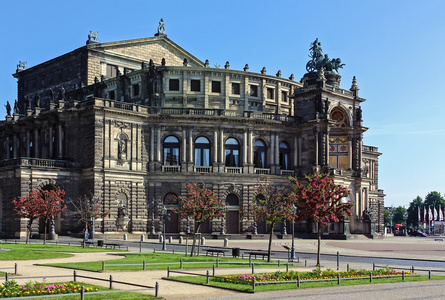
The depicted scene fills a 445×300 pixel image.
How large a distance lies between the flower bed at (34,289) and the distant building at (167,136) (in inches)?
1889

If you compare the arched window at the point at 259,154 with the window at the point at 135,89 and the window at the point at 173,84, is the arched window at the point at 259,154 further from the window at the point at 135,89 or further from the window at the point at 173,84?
the window at the point at 135,89

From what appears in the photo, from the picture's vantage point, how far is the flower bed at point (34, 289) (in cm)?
2355

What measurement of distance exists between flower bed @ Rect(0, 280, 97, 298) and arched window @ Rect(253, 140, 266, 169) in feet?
200

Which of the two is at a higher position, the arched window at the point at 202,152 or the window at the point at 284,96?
the window at the point at 284,96

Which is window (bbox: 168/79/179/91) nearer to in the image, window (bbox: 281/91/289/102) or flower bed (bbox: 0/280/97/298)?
window (bbox: 281/91/289/102)

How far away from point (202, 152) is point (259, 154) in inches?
323

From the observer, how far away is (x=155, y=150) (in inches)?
3231

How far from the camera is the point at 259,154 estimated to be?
86938 millimetres

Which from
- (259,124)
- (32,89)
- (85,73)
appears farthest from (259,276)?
(32,89)

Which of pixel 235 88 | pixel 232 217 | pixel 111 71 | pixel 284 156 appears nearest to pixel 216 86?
pixel 235 88

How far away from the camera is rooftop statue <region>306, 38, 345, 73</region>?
94062 mm

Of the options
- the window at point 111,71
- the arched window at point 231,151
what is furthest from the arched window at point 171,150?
the window at point 111,71

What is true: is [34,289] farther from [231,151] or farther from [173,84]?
[173,84]

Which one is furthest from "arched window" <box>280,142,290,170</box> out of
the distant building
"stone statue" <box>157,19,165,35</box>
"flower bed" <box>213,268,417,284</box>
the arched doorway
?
"flower bed" <box>213,268,417,284</box>
